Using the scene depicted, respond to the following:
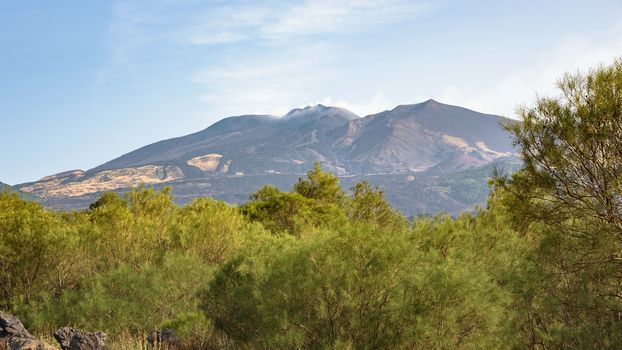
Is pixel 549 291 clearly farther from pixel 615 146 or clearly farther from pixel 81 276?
pixel 81 276

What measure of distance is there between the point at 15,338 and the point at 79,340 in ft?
5.47

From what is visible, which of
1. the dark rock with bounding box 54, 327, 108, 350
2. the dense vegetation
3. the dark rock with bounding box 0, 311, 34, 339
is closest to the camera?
the dense vegetation

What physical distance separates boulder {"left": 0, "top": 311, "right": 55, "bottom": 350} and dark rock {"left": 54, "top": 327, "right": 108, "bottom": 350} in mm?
684

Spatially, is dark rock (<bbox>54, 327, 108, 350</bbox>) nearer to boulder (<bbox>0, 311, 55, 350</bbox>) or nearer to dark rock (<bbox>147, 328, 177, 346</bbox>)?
boulder (<bbox>0, 311, 55, 350</bbox>)

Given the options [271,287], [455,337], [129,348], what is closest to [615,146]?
[455,337]

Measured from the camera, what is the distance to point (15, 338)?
1450 centimetres

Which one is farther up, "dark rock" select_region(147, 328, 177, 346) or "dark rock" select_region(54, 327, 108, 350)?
"dark rock" select_region(54, 327, 108, 350)

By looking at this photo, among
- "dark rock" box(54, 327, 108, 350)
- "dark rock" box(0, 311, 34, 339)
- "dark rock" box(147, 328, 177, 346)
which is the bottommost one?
"dark rock" box(147, 328, 177, 346)

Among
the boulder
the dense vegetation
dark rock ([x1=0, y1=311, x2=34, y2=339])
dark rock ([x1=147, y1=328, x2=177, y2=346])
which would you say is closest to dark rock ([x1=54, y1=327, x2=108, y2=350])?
the boulder

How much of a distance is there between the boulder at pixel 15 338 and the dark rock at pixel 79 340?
68 centimetres

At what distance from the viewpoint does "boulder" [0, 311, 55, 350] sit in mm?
13370

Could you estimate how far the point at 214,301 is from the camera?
61.7 ft

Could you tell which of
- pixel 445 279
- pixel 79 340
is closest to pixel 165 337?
pixel 79 340

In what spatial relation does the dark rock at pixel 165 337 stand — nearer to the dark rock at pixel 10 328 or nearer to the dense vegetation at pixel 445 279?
the dense vegetation at pixel 445 279
